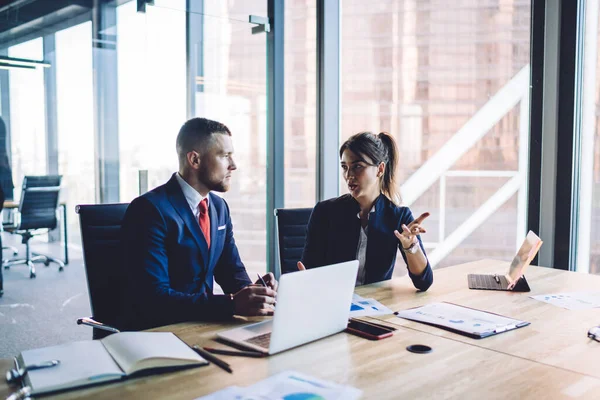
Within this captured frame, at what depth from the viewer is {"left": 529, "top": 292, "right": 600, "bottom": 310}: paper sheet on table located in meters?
1.91

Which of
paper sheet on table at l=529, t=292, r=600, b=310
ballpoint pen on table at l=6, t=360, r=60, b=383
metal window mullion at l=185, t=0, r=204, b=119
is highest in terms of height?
metal window mullion at l=185, t=0, r=204, b=119

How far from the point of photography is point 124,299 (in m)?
2.06

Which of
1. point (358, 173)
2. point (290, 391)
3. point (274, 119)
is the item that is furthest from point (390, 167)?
point (274, 119)

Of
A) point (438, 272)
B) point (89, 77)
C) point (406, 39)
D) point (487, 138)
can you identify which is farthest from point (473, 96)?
point (89, 77)

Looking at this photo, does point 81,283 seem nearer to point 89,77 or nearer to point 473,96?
point 89,77

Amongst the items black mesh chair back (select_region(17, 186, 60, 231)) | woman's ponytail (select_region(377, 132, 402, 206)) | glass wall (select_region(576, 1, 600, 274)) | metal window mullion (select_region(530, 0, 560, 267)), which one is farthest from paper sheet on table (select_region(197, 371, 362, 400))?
black mesh chair back (select_region(17, 186, 60, 231))

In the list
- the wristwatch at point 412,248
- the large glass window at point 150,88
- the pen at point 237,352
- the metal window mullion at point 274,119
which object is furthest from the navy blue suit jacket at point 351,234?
the large glass window at point 150,88

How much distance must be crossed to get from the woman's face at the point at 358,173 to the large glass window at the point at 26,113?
226 centimetres

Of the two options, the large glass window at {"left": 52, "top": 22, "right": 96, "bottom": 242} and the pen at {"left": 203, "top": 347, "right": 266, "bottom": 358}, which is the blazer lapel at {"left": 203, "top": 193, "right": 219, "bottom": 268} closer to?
the pen at {"left": 203, "top": 347, "right": 266, "bottom": 358}

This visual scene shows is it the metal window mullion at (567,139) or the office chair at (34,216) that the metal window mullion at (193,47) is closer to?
the office chair at (34,216)

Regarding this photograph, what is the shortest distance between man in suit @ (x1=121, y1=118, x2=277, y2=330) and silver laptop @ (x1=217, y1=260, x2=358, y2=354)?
0.55 feet

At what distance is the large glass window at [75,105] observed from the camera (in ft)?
12.2

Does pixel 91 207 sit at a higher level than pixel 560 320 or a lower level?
higher

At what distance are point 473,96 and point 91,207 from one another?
2995 mm
